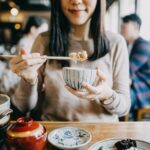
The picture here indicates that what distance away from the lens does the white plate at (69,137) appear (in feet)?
3.74

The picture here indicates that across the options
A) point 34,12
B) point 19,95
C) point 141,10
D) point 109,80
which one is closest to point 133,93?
point 109,80

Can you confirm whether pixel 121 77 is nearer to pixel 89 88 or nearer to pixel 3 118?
pixel 89 88

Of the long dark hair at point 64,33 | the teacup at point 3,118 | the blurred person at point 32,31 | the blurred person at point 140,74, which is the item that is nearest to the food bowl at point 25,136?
the teacup at point 3,118

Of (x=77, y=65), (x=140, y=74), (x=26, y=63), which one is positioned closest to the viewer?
(x=26, y=63)

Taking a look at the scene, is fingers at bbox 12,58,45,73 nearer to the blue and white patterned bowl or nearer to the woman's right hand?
the woman's right hand

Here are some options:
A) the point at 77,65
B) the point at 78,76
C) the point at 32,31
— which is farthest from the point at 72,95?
the point at 32,31

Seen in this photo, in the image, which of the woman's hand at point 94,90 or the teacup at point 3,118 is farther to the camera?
the woman's hand at point 94,90

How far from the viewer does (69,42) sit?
168cm

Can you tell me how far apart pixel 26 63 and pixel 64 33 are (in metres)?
0.52

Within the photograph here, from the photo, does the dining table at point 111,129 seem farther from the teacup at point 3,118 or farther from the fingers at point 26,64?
the fingers at point 26,64

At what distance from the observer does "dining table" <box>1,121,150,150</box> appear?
1.26 meters

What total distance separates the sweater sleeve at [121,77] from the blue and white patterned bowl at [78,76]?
358 mm

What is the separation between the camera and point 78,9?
1507 mm

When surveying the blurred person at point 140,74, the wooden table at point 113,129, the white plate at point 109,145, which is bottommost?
the blurred person at point 140,74
